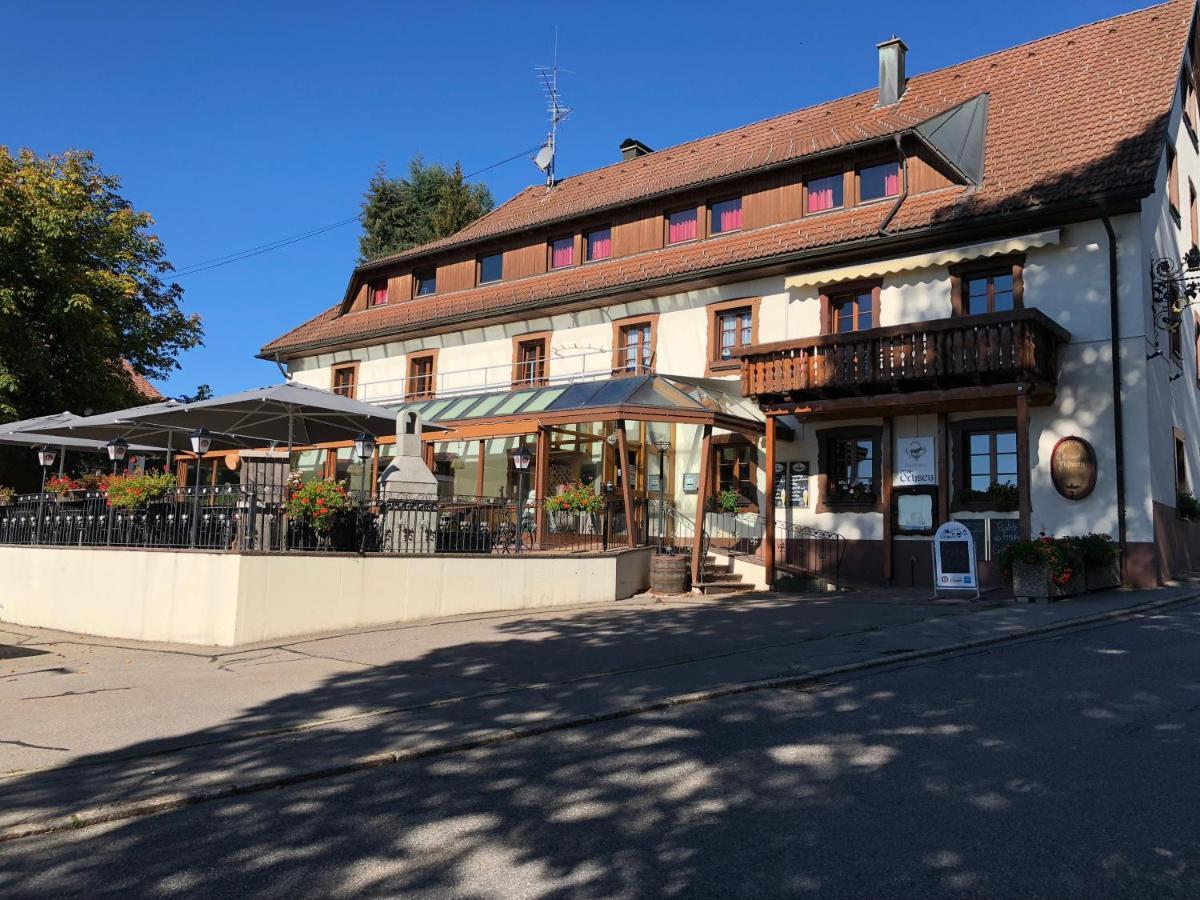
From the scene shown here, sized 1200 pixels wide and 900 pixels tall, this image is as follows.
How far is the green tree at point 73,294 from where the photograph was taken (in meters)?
23.1

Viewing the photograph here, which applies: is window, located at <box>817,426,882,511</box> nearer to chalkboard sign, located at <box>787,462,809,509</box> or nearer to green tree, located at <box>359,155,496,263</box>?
chalkboard sign, located at <box>787,462,809,509</box>

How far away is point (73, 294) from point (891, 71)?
2124 centimetres

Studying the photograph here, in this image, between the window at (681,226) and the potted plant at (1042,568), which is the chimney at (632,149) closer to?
the window at (681,226)

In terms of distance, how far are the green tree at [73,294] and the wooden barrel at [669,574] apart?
16.7 m

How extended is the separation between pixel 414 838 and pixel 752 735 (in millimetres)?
2609

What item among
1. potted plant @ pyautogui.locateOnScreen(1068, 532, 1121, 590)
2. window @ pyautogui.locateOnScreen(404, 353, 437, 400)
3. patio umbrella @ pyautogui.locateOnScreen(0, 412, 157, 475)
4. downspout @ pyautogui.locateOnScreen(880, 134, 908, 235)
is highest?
downspout @ pyautogui.locateOnScreen(880, 134, 908, 235)

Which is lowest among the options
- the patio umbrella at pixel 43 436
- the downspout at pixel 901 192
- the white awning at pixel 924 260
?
the patio umbrella at pixel 43 436

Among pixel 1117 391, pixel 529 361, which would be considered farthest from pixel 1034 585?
pixel 529 361

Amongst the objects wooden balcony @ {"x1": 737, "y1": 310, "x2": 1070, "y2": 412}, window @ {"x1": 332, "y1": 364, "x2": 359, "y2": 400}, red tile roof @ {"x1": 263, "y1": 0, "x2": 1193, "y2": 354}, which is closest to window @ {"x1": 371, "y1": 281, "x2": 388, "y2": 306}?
red tile roof @ {"x1": 263, "y1": 0, "x2": 1193, "y2": 354}

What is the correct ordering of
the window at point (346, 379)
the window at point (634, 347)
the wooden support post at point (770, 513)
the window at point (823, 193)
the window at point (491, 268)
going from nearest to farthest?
the wooden support post at point (770, 513)
the window at point (823, 193)
the window at point (634, 347)
the window at point (491, 268)
the window at point (346, 379)

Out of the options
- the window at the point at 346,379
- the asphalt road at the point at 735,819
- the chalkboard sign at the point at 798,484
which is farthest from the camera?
the window at the point at 346,379

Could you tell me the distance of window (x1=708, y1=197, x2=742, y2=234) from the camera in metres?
22.0

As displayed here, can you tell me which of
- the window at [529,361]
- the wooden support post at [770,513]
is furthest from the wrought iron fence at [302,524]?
the window at [529,361]

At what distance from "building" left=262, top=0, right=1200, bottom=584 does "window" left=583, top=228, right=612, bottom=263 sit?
0.12 meters
